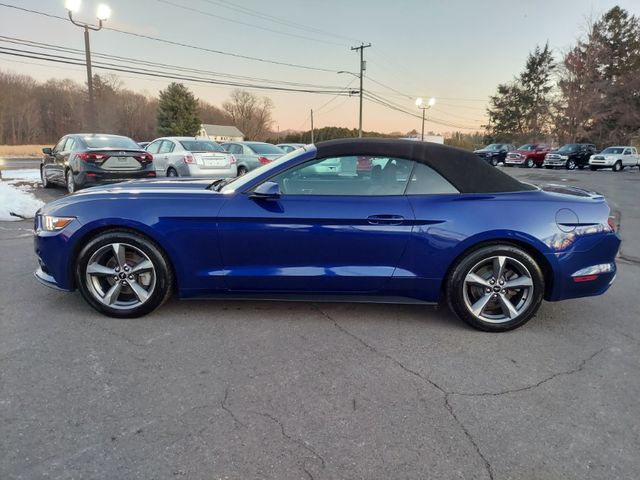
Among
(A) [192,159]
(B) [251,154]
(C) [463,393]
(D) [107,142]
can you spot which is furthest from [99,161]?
(C) [463,393]

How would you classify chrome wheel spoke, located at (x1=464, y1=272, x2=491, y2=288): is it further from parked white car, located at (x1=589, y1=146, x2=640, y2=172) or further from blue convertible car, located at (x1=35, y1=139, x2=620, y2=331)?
parked white car, located at (x1=589, y1=146, x2=640, y2=172)

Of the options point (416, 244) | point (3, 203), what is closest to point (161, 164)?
point (3, 203)

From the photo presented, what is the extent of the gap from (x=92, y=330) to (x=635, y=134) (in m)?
53.9

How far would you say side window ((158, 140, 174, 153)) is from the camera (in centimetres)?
1306

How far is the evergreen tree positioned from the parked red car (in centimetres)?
4595

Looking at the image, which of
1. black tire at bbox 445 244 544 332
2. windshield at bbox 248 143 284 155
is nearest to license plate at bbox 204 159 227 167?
windshield at bbox 248 143 284 155

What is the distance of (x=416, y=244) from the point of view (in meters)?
3.27

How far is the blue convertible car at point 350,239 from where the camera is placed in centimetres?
327

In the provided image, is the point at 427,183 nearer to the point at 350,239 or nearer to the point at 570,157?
the point at 350,239

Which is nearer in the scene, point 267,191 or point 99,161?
point 267,191

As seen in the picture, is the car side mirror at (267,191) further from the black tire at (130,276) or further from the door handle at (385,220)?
the black tire at (130,276)

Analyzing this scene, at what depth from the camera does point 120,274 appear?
136 inches

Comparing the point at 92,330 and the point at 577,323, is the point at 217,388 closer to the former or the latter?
the point at 92,330

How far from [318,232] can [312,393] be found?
3.98ft
